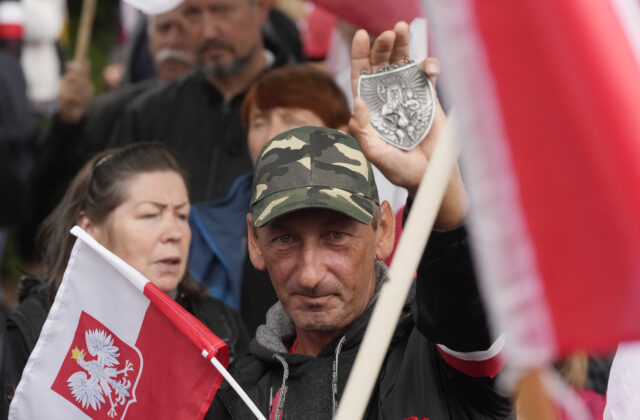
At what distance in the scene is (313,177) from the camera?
2.54 meters

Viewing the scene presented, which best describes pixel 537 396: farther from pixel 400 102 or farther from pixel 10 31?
pixel 10 31

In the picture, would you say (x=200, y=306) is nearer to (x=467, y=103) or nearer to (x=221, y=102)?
(x=221, y=102)

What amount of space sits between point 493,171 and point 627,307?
0.85 ft

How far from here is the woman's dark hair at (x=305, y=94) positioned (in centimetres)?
382

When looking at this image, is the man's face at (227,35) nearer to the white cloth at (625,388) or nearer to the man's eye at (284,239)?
the man's eye at (284,239)

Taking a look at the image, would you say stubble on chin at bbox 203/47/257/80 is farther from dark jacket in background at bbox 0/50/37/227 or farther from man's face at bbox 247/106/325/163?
dark jacket in background at bbox 0/50/37/227

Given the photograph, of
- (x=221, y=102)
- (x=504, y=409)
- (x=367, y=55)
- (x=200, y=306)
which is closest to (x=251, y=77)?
(x=221, y=102)

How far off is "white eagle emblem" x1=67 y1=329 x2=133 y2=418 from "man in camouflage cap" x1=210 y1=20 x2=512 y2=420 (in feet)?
0.81

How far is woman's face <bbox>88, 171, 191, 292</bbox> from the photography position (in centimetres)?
345

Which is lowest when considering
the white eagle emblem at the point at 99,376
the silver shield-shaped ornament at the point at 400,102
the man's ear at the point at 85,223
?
the white eagle emblem at the point at 99,376

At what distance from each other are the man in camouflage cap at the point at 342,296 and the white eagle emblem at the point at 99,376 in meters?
0.25

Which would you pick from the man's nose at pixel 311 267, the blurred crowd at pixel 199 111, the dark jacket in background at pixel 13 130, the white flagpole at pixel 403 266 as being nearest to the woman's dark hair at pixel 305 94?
the blurred crowd at pixel 199 111

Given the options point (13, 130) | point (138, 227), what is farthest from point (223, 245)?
point (13, 130)

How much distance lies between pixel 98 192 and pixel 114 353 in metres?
0.91
